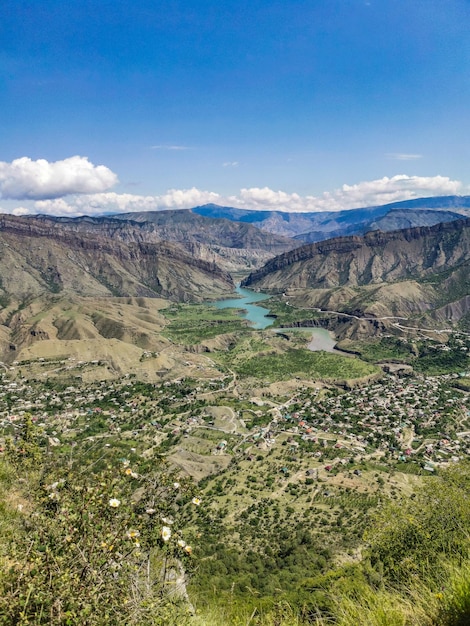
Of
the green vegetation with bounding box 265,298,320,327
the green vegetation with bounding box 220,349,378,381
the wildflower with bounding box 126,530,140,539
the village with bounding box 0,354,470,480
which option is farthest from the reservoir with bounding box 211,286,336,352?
the wildflower with bounding box 126,530,140,539

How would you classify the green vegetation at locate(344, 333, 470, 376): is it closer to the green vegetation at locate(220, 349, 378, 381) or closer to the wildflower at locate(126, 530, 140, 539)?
the green vegetation at locate(220, 349, 378, 381)

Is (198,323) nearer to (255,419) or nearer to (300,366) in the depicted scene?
(300,366)

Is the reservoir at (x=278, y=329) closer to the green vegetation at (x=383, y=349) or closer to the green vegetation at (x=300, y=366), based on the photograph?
the green vegetation at (x=383, y=349)

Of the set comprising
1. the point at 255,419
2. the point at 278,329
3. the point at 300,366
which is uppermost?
the point at 255,419

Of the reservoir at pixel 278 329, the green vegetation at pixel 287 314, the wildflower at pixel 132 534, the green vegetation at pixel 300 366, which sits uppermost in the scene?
the wildflower at pixel 132 534

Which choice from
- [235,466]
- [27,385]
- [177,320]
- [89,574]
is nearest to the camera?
[89,574]

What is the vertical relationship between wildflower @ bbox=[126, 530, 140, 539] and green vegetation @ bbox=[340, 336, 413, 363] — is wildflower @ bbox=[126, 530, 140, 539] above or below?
above

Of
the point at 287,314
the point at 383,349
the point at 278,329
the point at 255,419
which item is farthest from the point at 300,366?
the point at 287,314

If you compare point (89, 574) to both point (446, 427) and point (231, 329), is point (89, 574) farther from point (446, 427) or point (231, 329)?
point (231, 329)

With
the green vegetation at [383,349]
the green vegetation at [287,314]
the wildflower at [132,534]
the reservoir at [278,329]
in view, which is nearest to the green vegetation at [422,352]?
the green vegetation at [383,349]

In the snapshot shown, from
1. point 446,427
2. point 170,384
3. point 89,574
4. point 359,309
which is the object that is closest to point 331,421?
point 446,427

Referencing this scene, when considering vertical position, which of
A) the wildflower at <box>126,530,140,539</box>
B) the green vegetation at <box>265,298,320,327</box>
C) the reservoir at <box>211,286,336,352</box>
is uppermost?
the wildflower at <box>126,530,140,539</box>
